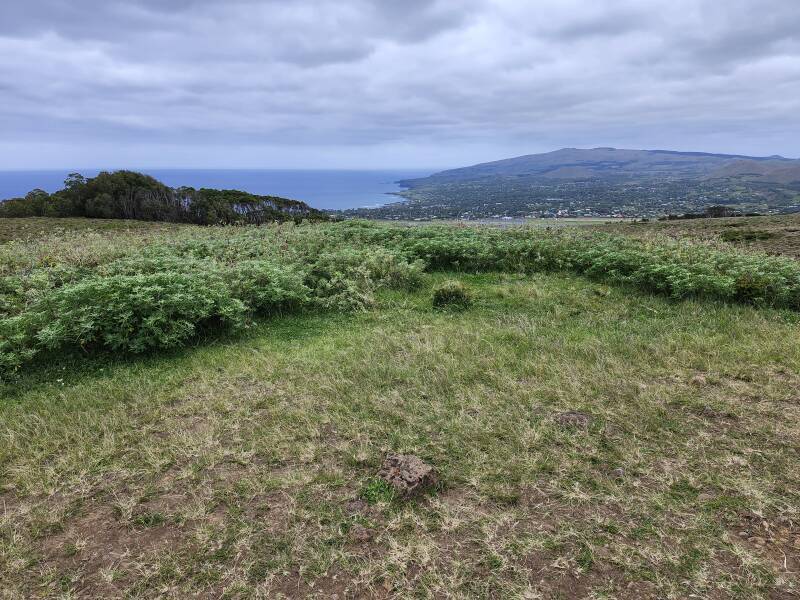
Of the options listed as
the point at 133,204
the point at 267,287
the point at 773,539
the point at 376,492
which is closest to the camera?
the point at 773,539

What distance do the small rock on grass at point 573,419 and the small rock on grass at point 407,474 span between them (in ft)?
5.08

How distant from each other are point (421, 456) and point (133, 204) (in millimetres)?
37011

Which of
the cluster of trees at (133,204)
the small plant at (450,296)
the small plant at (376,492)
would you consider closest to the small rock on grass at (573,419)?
the small plant at (376,492)

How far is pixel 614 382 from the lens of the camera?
520cm

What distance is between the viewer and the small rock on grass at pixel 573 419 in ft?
14.4

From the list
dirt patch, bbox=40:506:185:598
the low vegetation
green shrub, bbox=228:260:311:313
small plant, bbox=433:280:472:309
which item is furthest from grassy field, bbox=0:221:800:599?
small plant, bbox=433:280:472:309

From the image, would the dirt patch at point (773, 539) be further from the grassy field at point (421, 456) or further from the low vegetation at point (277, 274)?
the low vegetation at point (277, 274)

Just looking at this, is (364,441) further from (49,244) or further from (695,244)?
(49,244)

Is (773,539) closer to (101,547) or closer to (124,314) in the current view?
(101,547)

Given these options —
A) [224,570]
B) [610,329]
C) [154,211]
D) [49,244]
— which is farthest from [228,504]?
[154,211]

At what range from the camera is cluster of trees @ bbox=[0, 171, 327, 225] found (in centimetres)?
3212

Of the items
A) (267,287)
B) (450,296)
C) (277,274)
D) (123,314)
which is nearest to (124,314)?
(123,314)

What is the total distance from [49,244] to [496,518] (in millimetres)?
13919

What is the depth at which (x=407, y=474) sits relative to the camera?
365 centimetres
